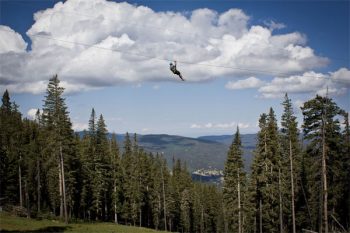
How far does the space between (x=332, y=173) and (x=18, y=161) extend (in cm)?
4922

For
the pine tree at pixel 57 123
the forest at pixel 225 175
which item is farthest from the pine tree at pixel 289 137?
the pine tree at pixel 57 123

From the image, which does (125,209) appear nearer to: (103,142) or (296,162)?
(103,142)

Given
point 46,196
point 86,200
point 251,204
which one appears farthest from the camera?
point 46,196

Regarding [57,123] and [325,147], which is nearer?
[325,147]

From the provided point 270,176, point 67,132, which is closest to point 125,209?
point 67,132

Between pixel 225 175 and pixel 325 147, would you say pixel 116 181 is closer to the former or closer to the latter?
pixel 225 175

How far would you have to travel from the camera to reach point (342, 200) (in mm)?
45250

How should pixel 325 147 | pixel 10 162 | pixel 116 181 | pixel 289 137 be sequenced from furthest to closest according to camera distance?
pixel 116 181 → pixel 10 162 → pixel 289 137 → pixel 325 147

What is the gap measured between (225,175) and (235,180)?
221 cm

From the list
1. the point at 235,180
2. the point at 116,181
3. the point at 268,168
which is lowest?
the point at 116,181

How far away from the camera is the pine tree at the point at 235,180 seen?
51.9 meters

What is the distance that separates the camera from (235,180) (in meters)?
52.7

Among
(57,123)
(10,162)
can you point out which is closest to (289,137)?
(57,123)

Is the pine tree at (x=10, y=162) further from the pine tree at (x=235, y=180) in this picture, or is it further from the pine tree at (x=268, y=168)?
the pine tree at (x=268, y=168)
